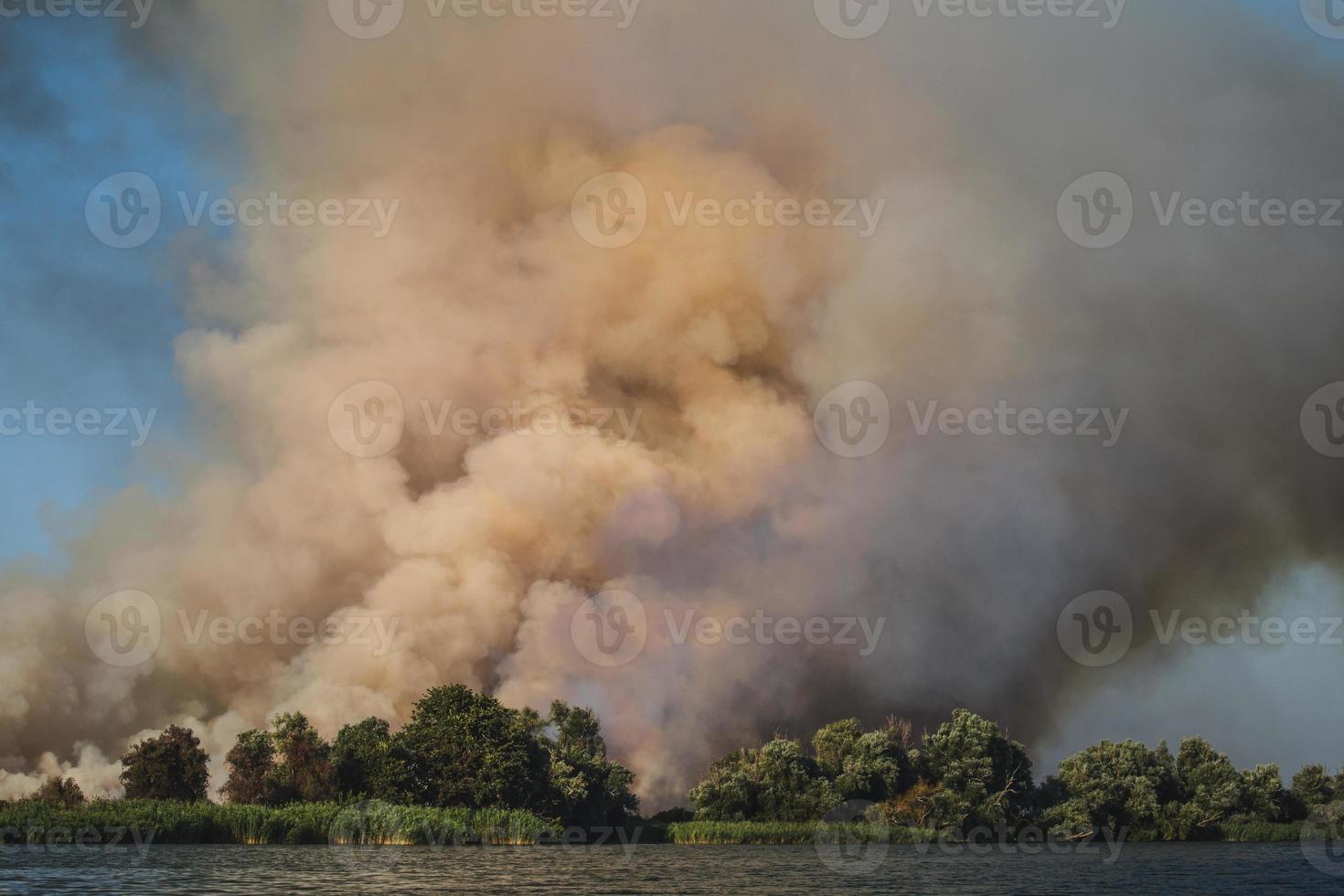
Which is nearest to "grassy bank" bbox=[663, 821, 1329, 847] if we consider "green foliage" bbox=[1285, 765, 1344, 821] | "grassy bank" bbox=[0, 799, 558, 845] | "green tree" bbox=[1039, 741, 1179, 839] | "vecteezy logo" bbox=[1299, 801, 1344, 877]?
→ "green tree" bbox=[1039, 741, 1179, 839]

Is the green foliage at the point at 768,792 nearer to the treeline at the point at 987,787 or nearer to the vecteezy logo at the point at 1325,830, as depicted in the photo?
the treeline at the point at 987,787

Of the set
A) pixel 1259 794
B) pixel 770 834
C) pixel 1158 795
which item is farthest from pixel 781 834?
pixel 1259 794

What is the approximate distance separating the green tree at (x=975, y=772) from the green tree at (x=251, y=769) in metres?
69.5

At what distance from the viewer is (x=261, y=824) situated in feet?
246

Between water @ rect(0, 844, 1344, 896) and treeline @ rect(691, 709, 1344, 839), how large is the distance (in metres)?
34.9

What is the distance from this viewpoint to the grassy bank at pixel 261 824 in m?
66.2

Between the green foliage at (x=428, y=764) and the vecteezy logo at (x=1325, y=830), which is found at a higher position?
the green foliage at (x=428, y=764)

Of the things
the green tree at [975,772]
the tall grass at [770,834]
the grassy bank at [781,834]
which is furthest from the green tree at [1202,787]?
the tall grass at [770,834]

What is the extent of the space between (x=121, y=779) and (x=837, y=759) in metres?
72.8

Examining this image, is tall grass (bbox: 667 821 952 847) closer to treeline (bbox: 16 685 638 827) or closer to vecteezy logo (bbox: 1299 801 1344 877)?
treeline (bbox: 16 685 638 827)
